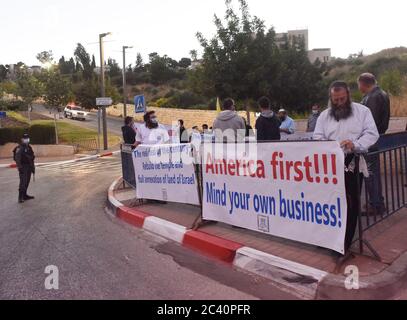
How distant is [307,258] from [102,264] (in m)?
2.44

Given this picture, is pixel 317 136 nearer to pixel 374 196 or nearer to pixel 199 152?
pixel 374 196

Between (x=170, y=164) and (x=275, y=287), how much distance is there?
3.69m

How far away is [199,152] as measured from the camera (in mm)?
6617

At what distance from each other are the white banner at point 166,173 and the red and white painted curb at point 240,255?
607 millimetres

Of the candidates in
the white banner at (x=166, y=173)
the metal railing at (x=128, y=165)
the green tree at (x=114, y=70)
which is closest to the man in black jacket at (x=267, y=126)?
the white banner at (x=166, y=173)

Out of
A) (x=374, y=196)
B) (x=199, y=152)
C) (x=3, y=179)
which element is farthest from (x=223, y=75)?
(x=374, y=196)

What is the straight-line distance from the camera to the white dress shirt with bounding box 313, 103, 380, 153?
16.1 feet

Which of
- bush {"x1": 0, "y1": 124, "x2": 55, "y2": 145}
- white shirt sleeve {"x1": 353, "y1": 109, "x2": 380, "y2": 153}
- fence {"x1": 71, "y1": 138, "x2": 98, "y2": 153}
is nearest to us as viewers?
white shirt sleeve {"x1": 353, "y1": 109, "x2": 380, "y2": 153}

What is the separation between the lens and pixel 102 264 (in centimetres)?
545

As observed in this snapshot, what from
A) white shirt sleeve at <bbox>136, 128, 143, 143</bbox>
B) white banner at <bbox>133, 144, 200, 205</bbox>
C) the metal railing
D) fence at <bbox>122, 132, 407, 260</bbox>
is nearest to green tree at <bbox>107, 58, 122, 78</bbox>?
the metal railing

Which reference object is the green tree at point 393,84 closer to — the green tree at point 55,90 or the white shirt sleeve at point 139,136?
the white shirt sleeve at point 139,136

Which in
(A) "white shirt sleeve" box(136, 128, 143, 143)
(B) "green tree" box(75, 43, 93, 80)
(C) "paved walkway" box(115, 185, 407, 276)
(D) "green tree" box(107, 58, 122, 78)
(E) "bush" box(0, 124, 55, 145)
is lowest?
(C) "paved walkway" box(115, 185, 407, 276)

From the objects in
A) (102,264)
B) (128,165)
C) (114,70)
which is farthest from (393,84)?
(114,70)

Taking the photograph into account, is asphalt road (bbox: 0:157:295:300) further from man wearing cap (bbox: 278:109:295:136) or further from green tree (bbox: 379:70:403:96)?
green tree (bbox: 379:70:403:96)
